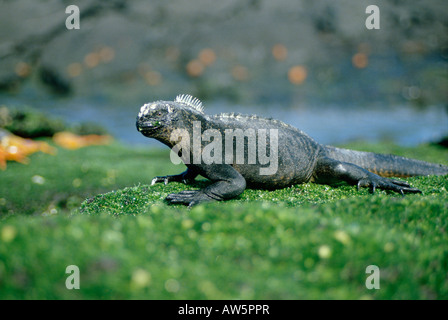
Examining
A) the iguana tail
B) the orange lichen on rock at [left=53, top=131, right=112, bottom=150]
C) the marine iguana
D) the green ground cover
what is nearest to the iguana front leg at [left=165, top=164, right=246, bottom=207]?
the marine iguana

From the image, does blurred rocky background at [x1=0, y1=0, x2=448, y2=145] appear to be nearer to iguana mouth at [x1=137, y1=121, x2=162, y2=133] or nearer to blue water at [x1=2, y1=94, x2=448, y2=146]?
blue water at [x1=2, y1=94, x2=448, y2=146]

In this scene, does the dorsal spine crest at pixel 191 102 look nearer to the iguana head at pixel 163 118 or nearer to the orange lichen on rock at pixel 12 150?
the iguana head at pixel 163 118

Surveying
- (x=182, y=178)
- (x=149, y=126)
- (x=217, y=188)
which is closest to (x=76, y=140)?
(x=182, y=178)

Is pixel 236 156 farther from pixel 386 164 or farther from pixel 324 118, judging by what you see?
pixel 324 118

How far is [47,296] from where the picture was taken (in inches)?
97.3

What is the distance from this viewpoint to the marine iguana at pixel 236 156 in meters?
5.09

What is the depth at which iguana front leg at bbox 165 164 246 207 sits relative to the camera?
5.07m

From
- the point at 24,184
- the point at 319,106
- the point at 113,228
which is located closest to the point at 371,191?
the point at 113,228

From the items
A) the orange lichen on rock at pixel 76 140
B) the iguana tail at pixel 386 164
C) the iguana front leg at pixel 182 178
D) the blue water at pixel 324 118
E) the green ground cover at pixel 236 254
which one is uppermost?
the blue water at pixel 324 118

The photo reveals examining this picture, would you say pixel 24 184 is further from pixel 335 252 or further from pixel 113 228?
pixel 335 252

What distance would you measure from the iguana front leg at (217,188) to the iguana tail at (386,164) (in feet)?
6.63

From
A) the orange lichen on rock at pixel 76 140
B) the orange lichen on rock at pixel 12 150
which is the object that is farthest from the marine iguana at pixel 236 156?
the orange lichen on rock at pixel 76 140

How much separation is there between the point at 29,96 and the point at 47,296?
2741 cm

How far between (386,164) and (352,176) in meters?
1.30
